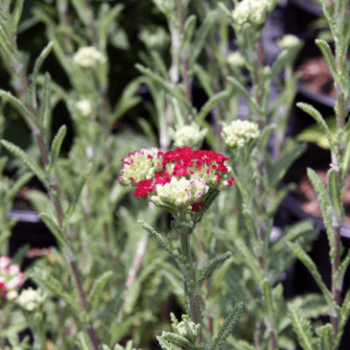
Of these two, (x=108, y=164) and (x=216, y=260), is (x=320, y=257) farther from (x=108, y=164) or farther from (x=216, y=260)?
(x=216, y=260)

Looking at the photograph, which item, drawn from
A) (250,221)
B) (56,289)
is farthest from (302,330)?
(56,289)

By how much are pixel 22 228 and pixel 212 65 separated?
0.91 meters

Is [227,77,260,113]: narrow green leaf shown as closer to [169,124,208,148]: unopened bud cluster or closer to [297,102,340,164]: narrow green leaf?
[169,124,208,148]: unopened bud cluster

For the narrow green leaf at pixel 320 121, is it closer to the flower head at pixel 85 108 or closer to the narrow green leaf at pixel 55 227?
the narrow green leaf at pixel 55 227

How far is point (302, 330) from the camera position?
88 cm

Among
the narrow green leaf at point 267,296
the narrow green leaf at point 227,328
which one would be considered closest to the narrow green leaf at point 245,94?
the narrow green leaf at point 267,296

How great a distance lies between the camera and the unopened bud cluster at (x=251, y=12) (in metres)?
0.87

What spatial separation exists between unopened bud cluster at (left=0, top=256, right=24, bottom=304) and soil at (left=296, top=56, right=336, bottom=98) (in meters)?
1.50

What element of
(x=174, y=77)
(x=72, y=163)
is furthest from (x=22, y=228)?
(x=174, y=77)

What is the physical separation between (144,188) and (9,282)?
45 centimetres

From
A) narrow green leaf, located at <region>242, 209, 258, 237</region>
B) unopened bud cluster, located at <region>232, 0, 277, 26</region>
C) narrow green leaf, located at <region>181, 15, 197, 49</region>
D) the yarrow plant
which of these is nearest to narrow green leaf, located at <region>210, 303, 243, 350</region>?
the yarrow plant

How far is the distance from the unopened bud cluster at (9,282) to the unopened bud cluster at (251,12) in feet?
2.00

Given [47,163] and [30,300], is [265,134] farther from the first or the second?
[30,300]

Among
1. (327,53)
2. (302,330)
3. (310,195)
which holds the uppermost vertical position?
(327,53)
